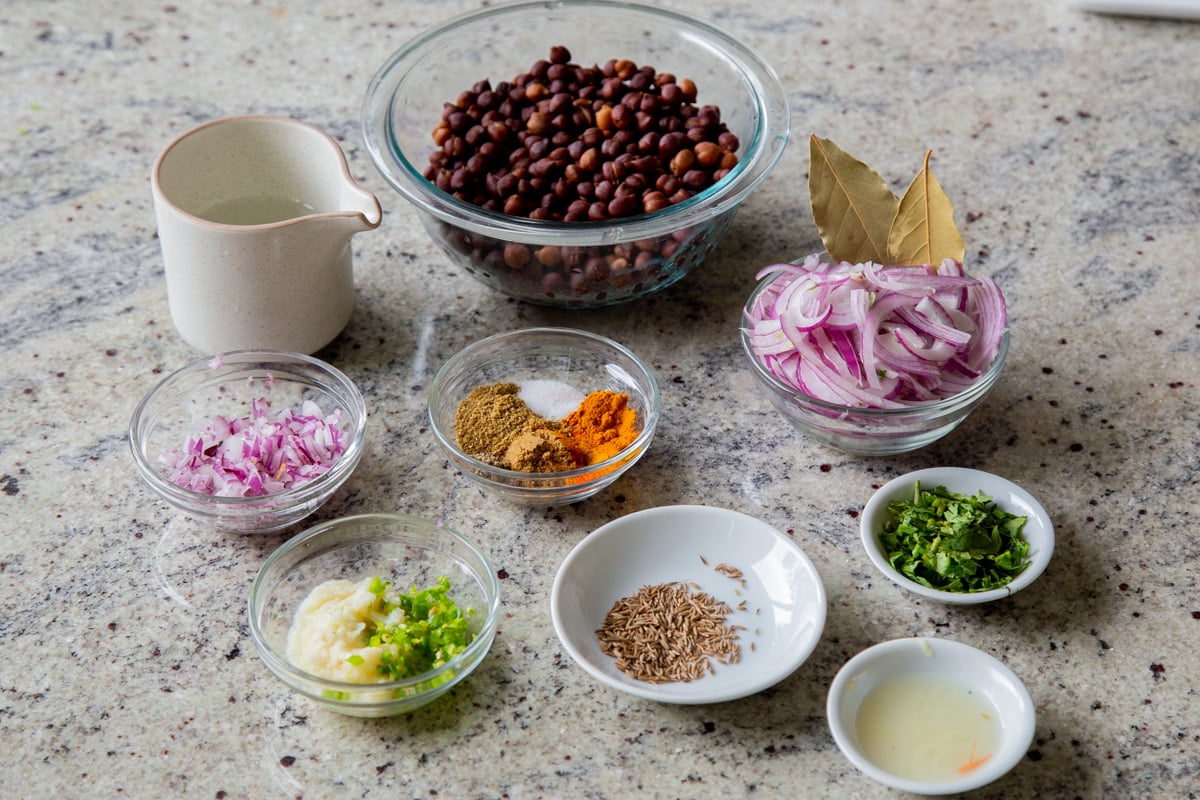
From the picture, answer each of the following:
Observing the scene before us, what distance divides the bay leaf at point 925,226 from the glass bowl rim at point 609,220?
22cm

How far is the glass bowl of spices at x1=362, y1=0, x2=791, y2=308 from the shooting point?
1729mm

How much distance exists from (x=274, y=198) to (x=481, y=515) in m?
0.65

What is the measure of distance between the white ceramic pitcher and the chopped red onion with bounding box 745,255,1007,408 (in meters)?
0.62

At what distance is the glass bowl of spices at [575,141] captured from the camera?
1729 mm

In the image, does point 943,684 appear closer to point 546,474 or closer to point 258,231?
point 546,474

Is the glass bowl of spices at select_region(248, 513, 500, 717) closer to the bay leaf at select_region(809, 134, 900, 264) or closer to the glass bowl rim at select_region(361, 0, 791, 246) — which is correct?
the glass bowl rim at select_region(361, 0, 791, 246)

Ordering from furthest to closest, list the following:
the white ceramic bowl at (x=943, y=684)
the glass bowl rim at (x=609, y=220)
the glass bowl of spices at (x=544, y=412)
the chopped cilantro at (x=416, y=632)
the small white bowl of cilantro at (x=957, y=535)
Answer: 1. the glass bowl rim at (x=609, y=220)
2. the glass bowl of spices at (x=544, y=412)
3. the small white bowl of cilantro at (x=957, y=535)
4. the chopped cilantro at (x=416, y=632)
5. the white ceramic bowl at (x=943, y=684)

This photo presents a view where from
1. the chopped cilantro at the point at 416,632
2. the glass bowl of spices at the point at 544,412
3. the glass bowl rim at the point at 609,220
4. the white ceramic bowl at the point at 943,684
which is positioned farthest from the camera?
the glass bowl rim at the point at 609,220

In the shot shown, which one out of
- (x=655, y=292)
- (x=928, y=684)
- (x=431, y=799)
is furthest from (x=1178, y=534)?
(x=431, y=799)

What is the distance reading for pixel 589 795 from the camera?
1.31m

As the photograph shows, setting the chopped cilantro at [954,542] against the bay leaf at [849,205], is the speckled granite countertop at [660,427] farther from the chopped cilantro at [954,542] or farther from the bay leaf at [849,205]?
the bay leaf at [849,205]

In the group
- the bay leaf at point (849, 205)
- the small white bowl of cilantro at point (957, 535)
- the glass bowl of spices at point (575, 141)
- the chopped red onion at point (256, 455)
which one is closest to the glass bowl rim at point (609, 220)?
the glass bowl of spices at point (575, 141)

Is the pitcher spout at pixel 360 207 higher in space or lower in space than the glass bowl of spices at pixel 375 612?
higher

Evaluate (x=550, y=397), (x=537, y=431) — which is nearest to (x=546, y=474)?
(x=537, y=431)
